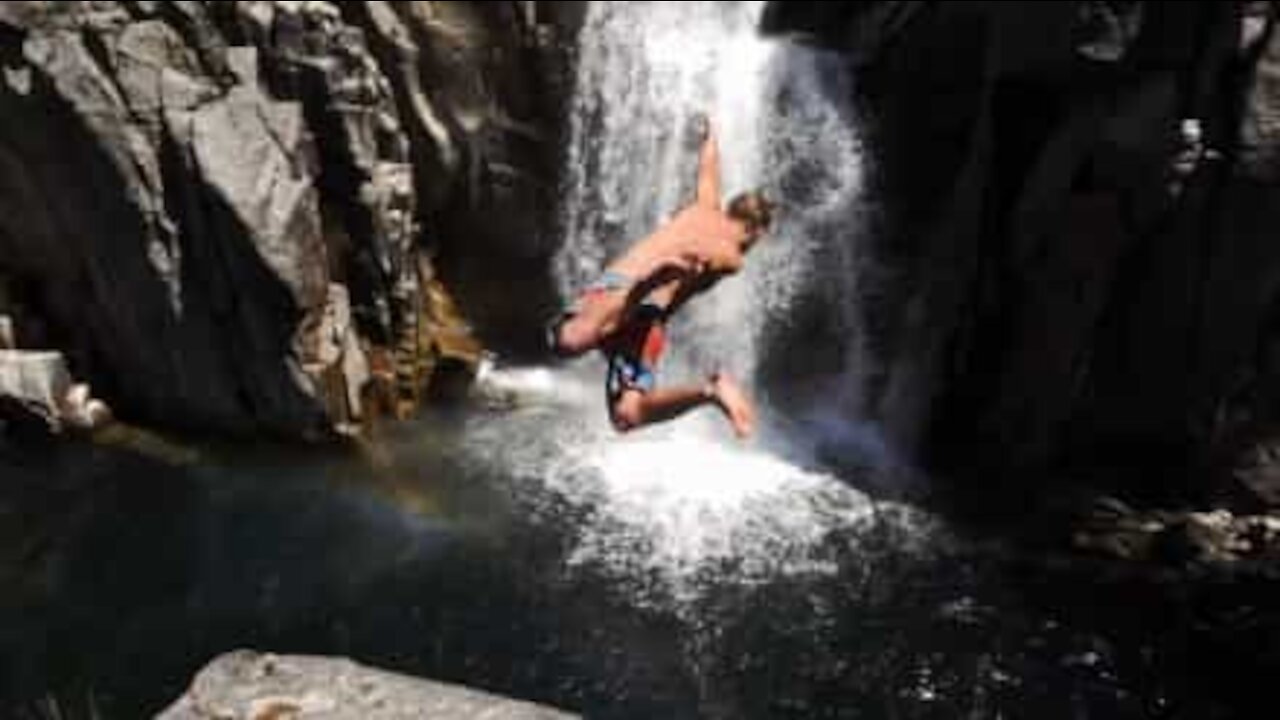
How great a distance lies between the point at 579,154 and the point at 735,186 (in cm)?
235

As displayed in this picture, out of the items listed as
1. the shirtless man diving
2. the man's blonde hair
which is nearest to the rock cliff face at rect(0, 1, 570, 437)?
the shirtless man diving

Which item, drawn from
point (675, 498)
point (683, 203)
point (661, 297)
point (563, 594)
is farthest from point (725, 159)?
point (661, 297)

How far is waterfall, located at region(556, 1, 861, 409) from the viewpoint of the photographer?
728 inches

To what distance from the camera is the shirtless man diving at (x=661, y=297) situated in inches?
353

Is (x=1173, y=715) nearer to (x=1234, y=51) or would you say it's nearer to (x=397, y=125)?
(x=1234, y=51)

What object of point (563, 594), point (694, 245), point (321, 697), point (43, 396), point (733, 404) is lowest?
point (563, 594)

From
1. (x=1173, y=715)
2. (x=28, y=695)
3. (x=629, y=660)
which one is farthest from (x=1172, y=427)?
(x=28, y=695)

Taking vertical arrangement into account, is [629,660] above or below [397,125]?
below

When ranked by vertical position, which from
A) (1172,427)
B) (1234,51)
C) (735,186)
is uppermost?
(1234,51)

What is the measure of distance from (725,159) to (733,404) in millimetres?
10380

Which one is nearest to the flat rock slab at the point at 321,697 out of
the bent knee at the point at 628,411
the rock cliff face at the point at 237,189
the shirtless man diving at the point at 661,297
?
the bent knee at the point at 628,411

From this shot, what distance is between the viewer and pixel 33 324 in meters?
18.0

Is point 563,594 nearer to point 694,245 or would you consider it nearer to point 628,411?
point 628,411

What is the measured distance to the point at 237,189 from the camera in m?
16.3
